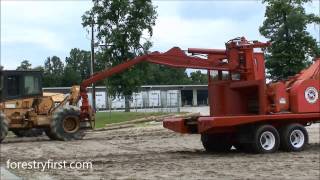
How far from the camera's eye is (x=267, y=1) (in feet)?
139

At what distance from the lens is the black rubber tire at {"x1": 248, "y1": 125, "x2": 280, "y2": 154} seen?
16.5m

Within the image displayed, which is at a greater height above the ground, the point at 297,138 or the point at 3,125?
the point at 3,125

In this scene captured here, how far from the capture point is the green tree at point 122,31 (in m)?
47.3

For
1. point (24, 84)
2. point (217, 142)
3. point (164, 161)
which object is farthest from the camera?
point (24, 84)

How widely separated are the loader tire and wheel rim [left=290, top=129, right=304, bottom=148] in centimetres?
988

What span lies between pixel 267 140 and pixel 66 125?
10.1m

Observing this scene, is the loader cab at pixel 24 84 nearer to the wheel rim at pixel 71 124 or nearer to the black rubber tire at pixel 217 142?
the wheel rim at pixel 71 124

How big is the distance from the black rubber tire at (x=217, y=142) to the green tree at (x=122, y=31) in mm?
28784

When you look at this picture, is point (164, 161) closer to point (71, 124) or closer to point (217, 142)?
point (217, 142)

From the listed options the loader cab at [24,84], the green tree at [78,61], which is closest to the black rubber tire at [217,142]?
the loader cab at [24,84]

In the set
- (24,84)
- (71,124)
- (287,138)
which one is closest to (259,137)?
(287,138)

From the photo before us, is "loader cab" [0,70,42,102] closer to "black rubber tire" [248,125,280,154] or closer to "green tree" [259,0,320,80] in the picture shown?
"black rubber tire" [248,125,280,154]

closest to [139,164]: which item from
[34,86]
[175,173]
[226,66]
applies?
[175,173]

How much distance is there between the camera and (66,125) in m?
24.4
